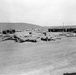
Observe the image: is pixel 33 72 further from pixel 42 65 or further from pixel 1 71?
pixel 1 71

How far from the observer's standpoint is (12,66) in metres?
→ 9.59

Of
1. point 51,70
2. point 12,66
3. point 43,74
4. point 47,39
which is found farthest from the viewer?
point 47,39

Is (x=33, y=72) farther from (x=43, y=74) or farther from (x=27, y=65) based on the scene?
(x=27, y=65)

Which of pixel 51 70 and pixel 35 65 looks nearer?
pixel 51 70

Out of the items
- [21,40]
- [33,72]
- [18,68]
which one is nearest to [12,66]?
[18,68]

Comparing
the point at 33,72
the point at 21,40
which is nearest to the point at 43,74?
the point at 33,72

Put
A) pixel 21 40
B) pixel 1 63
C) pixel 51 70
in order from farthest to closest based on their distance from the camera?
1. pixel 21 40
2. pixel 1 63
3. pixel 51 70

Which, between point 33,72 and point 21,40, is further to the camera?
point 21,40

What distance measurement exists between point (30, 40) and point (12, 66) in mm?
13701

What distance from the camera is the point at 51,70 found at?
28.2 ft

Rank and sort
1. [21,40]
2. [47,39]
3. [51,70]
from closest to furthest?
[51,70] < [21,40] < [47,39]

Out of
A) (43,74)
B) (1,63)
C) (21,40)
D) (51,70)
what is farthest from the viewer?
(21,40)

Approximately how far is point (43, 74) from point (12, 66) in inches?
119

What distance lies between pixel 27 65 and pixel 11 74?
201cm
